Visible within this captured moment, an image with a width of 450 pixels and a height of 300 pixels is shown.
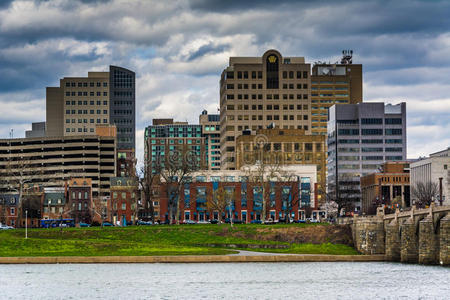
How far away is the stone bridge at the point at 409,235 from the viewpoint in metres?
91.9

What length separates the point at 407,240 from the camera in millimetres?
101750

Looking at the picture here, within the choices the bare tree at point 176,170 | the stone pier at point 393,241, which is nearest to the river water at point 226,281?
the stone pier at point 393,241

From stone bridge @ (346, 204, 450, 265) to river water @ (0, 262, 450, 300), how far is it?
2.76 m

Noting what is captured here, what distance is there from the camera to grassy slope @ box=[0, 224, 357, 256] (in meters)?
111

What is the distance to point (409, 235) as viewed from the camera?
331 ft

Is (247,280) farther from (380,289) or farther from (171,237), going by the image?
(171,237)

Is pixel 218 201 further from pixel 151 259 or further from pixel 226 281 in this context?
pixel 226 281

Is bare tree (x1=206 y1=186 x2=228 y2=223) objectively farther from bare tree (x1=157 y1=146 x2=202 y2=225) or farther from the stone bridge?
the stone bridge

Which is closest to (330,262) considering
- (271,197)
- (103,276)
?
(103,276)

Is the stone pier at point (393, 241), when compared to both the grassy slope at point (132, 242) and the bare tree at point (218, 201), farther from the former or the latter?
the bare tree at point (218, 201)

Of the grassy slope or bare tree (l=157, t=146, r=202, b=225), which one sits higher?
bare tree (l=157, t=146, r=202, b=225)

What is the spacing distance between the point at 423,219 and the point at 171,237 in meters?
48.6

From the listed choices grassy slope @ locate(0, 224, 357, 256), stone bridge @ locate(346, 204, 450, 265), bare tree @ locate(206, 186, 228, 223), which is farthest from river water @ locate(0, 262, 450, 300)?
bare tree @ locate(206, 186, 228, 223)

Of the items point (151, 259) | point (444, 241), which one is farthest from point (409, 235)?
point (151, 259)
